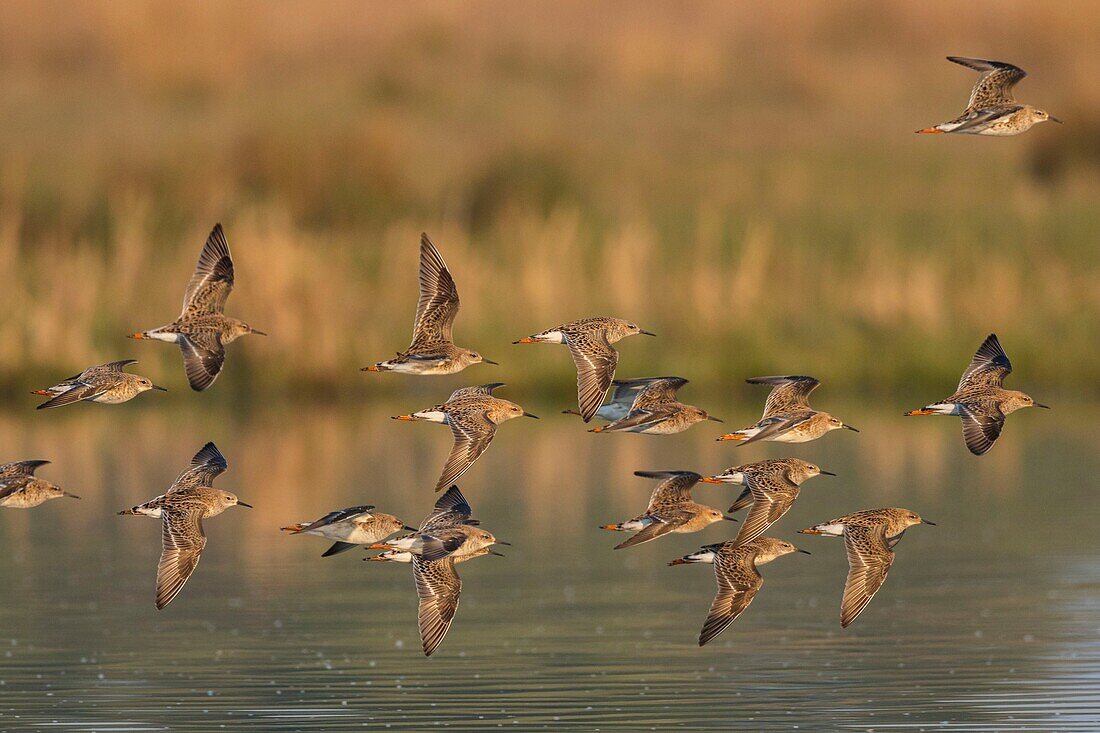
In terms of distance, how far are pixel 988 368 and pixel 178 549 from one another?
6.09 m

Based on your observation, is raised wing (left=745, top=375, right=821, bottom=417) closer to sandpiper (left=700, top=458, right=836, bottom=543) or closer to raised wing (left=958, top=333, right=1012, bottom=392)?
sandpiper (left=700, top=458, right=836, bottom=543)

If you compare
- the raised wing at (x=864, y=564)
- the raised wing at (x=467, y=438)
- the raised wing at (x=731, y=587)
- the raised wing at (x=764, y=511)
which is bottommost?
the raised wing at (x=731, y=587)

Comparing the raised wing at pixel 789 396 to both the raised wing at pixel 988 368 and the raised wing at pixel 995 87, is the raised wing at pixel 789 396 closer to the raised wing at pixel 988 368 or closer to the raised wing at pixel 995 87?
the raised wing at pixel 988 368

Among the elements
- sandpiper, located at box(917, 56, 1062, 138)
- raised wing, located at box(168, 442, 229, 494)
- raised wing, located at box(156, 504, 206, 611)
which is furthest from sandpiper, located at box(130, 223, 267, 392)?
sandpiper, located at box(917, 56, 1062, 138)

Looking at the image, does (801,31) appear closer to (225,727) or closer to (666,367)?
(666,367)

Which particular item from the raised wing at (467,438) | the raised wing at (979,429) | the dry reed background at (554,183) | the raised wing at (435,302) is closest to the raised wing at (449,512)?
the raised wing at (467,438)

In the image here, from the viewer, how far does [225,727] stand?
Result: 19.7 m

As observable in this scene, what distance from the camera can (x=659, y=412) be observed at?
19750mm

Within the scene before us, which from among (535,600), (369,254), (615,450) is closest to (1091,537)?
(535,600)

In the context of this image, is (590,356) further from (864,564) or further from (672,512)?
(864,564)

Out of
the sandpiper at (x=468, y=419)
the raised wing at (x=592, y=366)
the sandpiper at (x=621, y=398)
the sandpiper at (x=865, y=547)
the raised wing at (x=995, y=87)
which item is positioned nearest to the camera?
the sandpiper at (x=865, y=547)

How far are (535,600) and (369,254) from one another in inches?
760

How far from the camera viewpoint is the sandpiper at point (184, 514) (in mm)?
17078

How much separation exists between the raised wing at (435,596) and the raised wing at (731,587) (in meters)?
1.71
